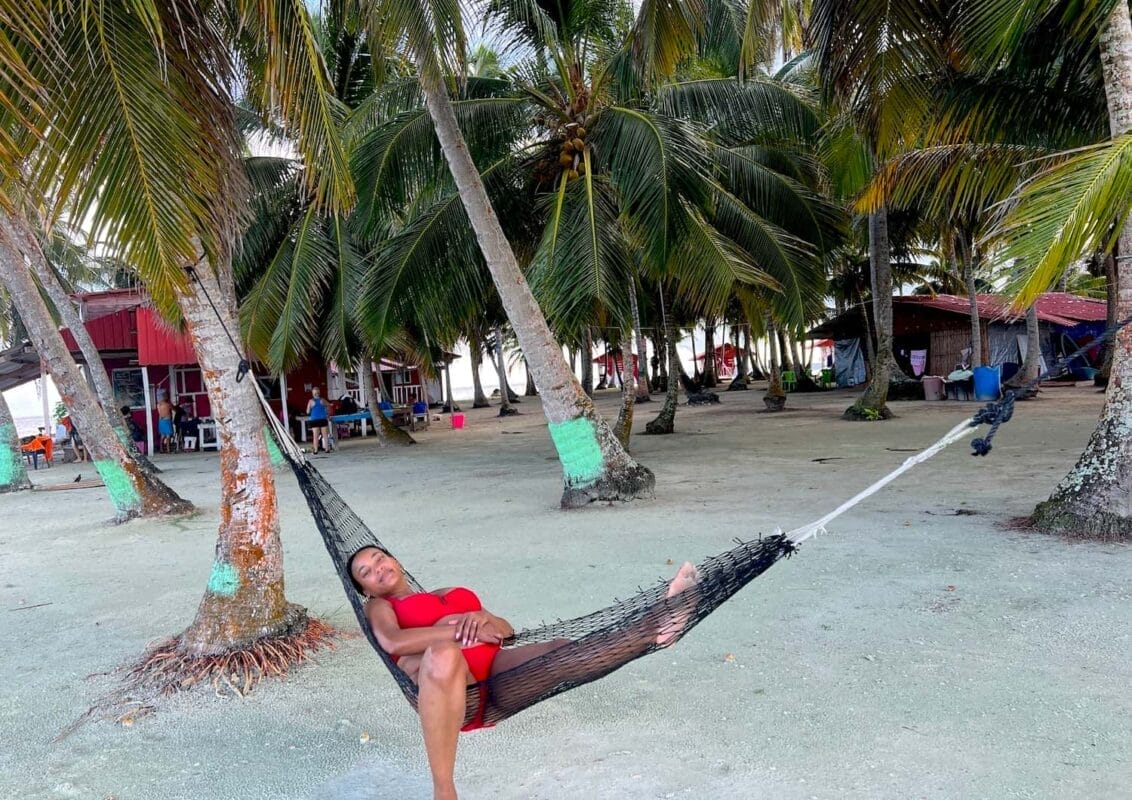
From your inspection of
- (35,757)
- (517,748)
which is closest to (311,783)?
(517,748)

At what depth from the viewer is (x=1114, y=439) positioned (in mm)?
4973

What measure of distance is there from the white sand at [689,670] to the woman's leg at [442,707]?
1.07ft

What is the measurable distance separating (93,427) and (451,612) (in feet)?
22.5

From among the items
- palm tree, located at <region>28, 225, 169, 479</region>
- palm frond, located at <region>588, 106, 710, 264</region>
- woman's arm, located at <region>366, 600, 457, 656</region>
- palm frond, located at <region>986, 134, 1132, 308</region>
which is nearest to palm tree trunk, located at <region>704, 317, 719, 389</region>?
palm frond, located at <region>588, 106, 710, 264</region>

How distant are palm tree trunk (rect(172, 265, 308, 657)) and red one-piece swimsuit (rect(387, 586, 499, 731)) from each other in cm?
140

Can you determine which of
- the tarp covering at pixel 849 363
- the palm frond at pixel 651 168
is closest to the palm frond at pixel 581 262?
the palm frond at pixel 651 168

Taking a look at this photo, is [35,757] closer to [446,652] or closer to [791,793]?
[446,652]

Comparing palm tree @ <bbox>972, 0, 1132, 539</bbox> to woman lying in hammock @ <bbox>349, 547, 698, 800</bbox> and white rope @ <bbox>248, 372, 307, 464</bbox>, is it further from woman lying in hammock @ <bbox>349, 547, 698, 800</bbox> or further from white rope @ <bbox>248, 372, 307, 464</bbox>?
white rope @ <bbox>248, 372, 307, 464</bbox>

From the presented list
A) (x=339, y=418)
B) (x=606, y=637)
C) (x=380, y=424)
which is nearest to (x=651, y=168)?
(x=606, y=637)

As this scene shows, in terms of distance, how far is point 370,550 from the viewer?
2711 mm

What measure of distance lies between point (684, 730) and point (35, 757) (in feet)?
7.58

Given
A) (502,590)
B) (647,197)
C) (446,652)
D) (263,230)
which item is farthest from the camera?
(263,230)

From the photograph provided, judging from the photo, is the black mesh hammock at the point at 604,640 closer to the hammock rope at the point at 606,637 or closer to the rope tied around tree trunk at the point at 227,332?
the hammock rope at the point at 606,637

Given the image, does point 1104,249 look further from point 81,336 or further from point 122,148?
point 81,336
